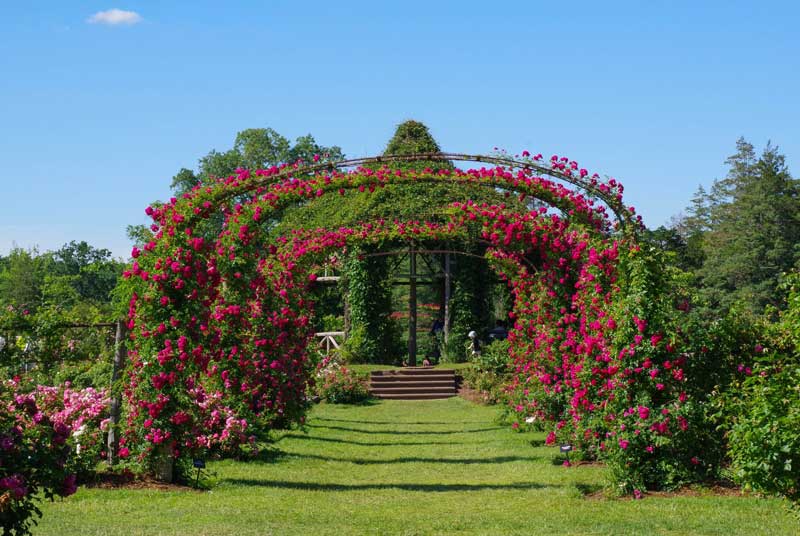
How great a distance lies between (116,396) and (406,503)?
128 inches

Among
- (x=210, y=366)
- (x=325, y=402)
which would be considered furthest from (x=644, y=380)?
(x=325, y=402)

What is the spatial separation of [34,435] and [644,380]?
573 centimetres

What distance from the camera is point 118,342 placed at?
9234 mm

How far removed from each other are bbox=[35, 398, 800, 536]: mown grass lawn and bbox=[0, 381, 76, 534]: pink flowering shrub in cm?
131

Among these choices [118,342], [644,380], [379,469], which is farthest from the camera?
[379,469]

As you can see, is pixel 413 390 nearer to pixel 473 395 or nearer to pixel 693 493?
pixel 473 395

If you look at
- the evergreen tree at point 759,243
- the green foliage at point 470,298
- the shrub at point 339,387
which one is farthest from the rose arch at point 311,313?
the evergreen tree at point 759,243

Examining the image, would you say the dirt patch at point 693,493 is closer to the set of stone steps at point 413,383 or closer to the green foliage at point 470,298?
the set of stone steps at point 413,383

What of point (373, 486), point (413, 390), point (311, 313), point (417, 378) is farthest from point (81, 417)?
point (417, 378)

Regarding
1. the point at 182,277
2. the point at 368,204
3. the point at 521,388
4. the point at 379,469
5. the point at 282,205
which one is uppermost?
the point at 368,204

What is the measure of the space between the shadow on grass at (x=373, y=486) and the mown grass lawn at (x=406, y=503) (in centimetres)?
1

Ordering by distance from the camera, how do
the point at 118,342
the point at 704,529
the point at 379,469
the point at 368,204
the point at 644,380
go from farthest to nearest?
the point at 368,204 < the point at 379,469 < the point at 118,342 < the point at 644,380 < the point at 704,529

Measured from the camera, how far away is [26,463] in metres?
4.94

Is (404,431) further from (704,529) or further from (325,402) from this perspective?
(704,529)
